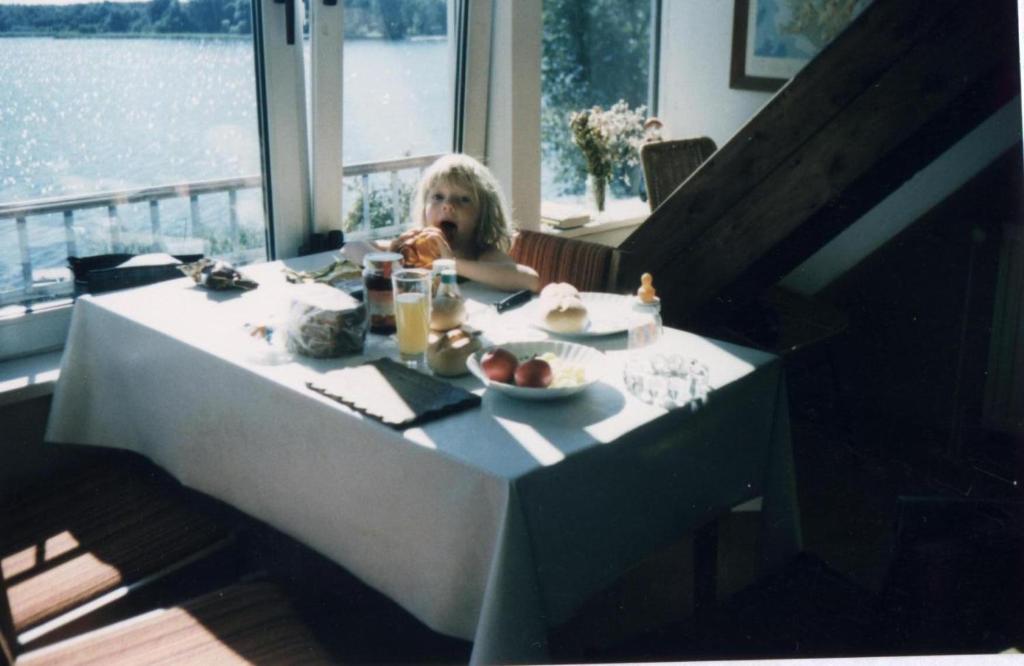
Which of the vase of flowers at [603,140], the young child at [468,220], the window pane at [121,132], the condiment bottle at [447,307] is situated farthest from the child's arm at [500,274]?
the vase of flowers at [603,140]

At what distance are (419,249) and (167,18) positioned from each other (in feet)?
3.06

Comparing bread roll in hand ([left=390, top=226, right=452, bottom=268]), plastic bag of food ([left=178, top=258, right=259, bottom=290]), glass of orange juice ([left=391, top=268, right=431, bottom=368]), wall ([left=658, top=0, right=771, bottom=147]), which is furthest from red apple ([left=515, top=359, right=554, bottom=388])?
wall ([left=658, top=0, right=771, bottom=147])

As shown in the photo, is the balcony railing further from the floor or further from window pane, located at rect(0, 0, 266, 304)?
the floor

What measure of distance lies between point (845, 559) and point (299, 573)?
1.32 meters

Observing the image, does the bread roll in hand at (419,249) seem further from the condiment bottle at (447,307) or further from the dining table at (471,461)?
the condiment bottle at (447,307)

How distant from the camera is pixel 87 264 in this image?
7.43ft

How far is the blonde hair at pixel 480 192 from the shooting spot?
85.7 inches

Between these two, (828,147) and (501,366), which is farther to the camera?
(828,147)

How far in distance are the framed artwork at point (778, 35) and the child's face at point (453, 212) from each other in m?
1.51

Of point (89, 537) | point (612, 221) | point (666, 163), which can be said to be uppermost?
point (666, 163)

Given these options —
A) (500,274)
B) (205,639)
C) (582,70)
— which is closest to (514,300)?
(500,274)

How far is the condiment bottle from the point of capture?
67.8 inches

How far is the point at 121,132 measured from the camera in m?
2.33

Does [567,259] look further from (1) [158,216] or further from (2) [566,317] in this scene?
(1) [158,216]
